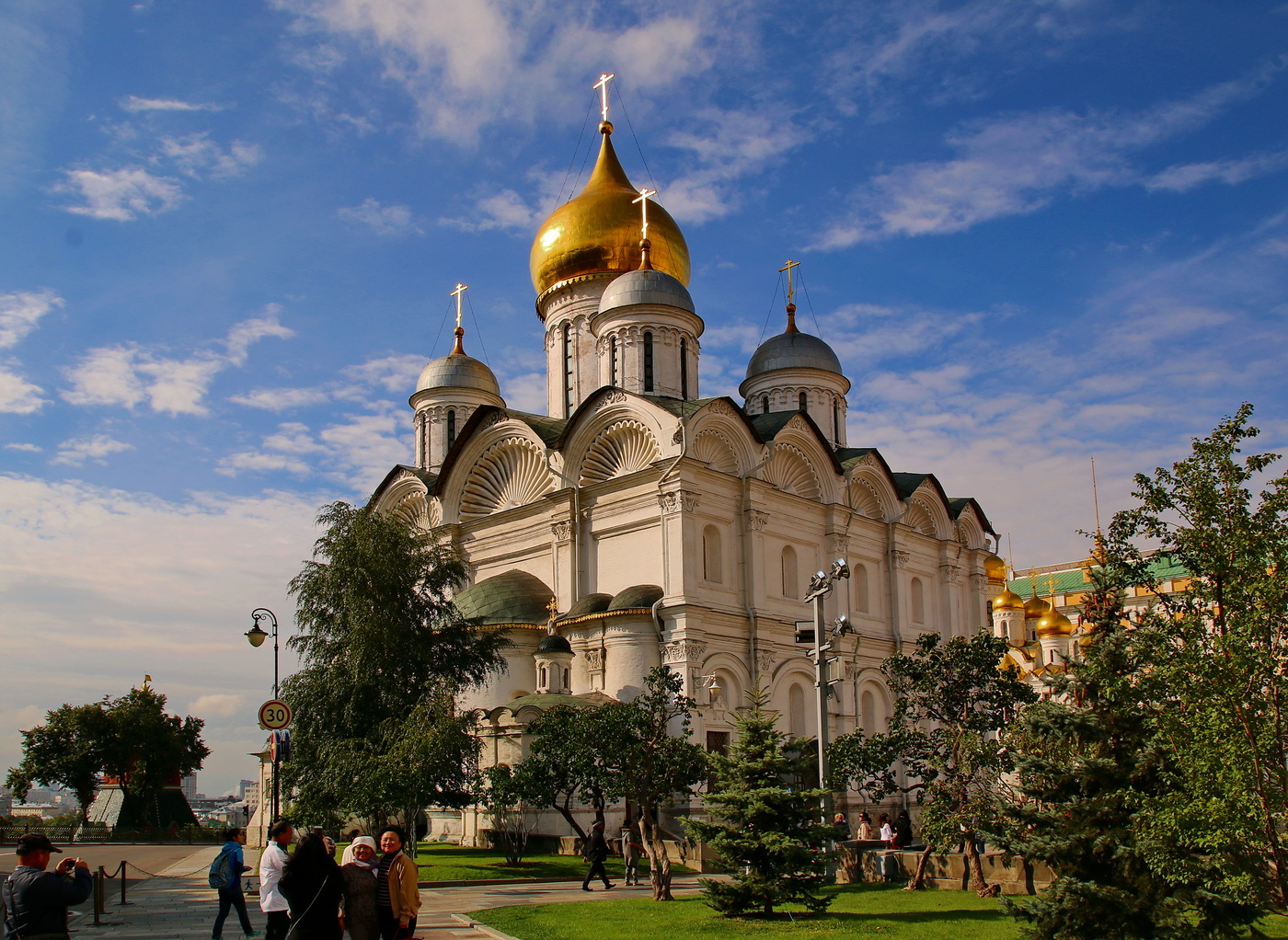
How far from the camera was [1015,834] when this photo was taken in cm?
1123

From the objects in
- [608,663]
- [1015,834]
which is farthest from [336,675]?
[1015,834]

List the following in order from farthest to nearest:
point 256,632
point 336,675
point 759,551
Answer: point 759,551 → point 336,675 → point 256,632

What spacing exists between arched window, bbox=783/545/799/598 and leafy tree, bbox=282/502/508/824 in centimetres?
998

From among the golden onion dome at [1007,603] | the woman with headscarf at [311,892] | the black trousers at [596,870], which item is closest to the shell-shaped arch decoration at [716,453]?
the black trousers at [596,870]

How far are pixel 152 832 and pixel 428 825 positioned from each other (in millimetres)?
23174

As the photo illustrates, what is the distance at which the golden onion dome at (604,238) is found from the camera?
35.8 metres

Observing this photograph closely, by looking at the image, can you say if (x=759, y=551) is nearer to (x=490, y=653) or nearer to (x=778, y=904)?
(x=490, y=653)

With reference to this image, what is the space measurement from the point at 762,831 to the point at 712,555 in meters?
15.1

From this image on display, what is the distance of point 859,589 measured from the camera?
3291 centimetres

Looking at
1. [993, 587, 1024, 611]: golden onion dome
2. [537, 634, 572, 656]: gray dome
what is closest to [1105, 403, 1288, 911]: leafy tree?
[537, 634, 572, 656]: gray dome

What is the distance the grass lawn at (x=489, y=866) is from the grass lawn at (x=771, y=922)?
15.3 ft

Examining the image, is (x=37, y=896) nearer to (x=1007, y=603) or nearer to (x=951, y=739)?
(x=951, y=739)

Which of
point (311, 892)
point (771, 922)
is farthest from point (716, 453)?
point (311, 892)

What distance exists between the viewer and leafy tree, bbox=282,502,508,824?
1995cm
